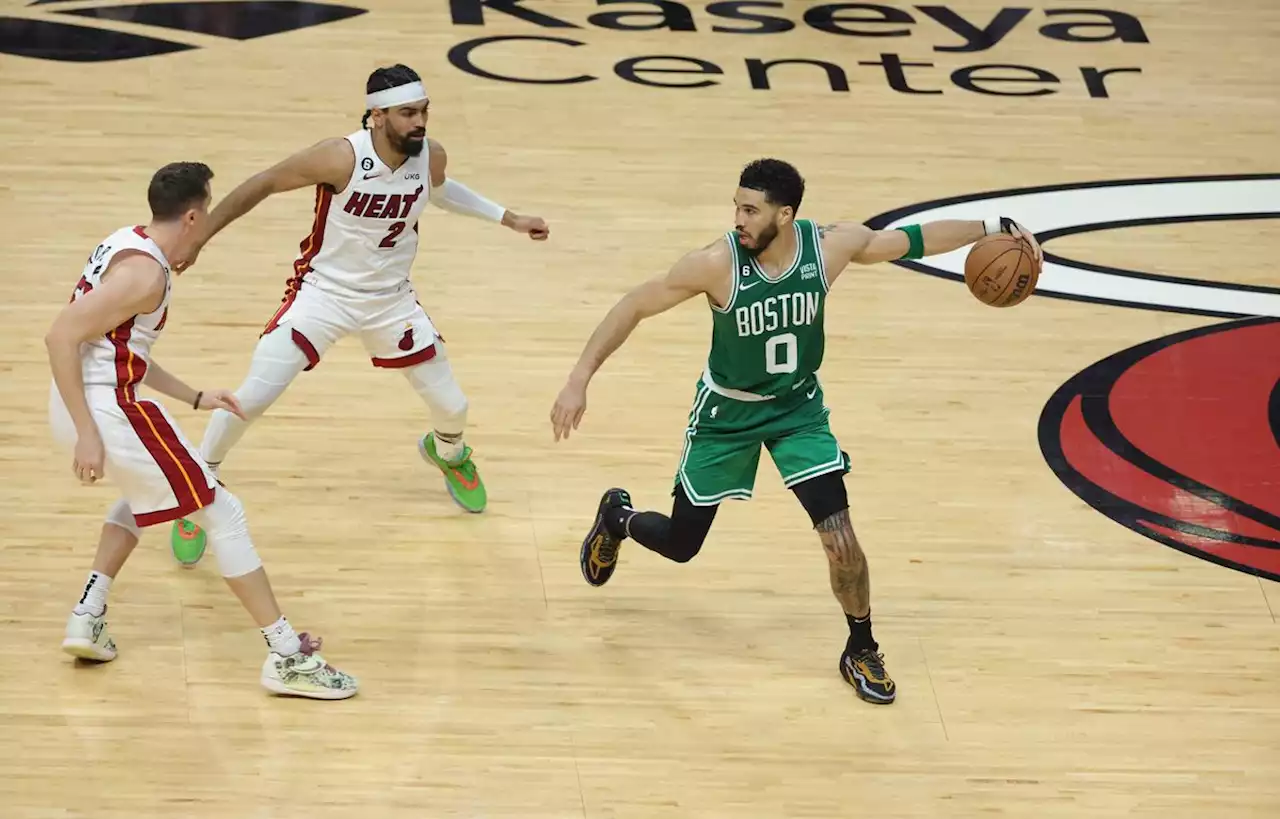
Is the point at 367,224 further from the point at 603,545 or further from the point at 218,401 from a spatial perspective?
the point at 603,545

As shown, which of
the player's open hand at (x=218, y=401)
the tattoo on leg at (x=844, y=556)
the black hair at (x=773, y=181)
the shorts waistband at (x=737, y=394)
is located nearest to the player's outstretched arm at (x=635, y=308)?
the black hair at (x=773, y=181)

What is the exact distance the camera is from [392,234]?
21.4ft

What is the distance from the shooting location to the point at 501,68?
1146 centimetres

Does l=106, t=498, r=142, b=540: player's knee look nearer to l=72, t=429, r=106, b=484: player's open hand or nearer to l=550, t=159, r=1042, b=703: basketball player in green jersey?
l=72, t=429, r=106, b=484: player's open hand

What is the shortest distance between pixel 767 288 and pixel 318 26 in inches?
280

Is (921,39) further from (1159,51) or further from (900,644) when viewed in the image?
(900,644)

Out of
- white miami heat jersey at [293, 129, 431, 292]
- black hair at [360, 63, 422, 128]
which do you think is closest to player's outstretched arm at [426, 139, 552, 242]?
white miami heat jersey at [293, 129, 431, 292]

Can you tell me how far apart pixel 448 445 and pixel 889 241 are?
2.01 meters

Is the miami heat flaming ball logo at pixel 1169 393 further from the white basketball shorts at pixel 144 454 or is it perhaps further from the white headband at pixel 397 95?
the white basketball shorts at pixel 144 454

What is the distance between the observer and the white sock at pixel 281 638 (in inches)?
227

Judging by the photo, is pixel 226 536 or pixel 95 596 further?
pixel 95 596

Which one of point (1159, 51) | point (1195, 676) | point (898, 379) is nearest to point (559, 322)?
point (898, 379)

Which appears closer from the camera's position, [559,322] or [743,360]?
[743,360]

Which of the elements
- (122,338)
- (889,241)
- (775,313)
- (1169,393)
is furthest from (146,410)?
(1169,393)
